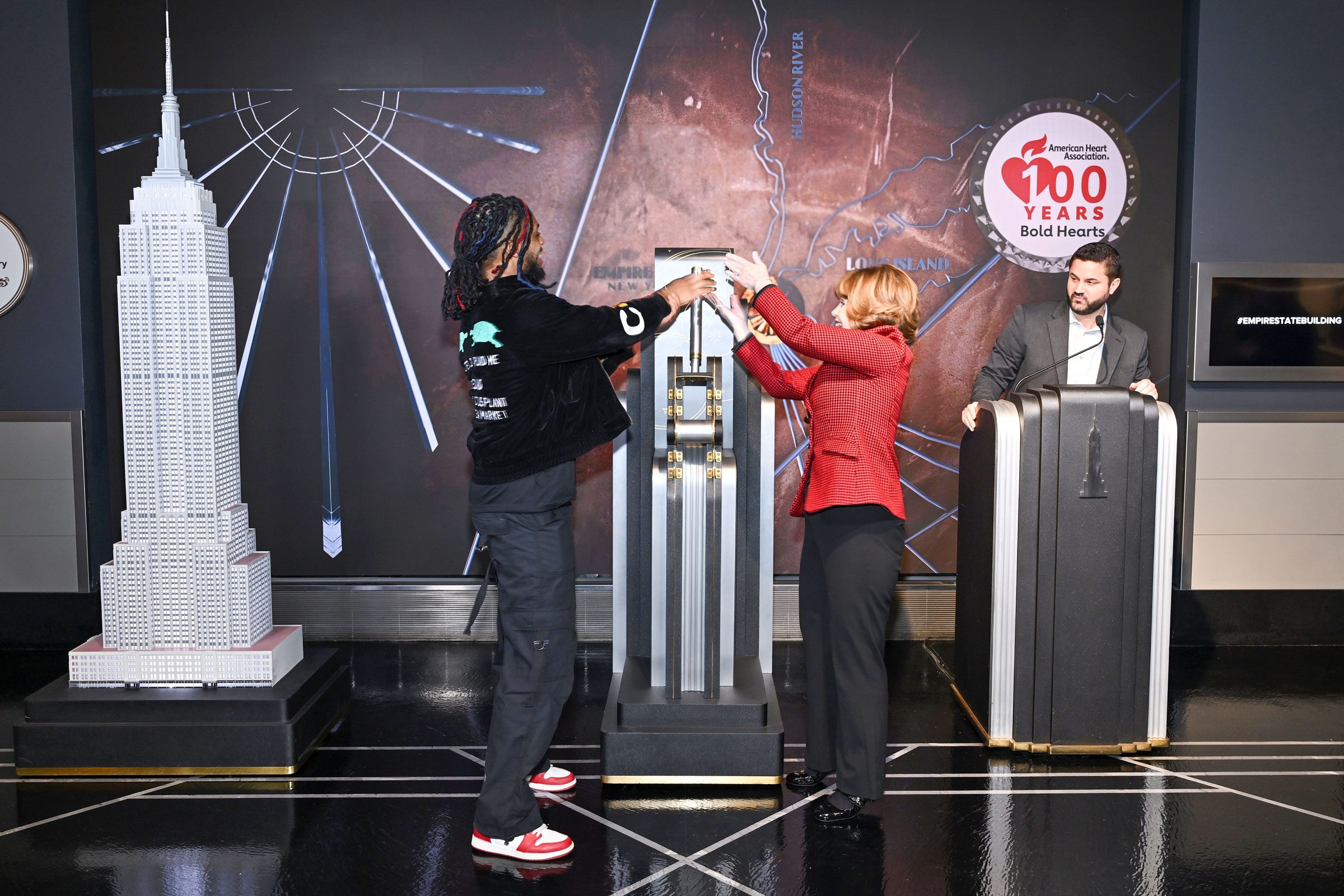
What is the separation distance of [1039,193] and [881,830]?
313cm

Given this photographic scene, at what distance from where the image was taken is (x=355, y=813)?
323cm

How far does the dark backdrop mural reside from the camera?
A: 486 cm

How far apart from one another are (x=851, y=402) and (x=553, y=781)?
4.99 ft

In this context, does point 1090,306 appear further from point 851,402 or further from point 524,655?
point 524,655

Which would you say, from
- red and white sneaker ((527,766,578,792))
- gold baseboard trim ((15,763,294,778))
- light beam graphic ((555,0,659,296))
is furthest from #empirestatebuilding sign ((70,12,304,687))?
light beam graphic ((555,0,659,296))

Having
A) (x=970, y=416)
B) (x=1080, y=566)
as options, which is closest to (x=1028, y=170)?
(x=970, y=416)

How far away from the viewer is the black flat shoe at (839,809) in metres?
3.14

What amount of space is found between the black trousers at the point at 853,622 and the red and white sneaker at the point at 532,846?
84 cm

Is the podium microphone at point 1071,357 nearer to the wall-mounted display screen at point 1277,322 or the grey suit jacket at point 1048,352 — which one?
the grey suit jacket at point 1048,352

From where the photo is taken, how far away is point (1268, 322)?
486cm

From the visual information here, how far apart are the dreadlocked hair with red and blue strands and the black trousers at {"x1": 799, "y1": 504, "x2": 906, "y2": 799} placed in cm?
111

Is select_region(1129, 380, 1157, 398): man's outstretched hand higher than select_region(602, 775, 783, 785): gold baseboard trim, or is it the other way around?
select_region(1129, 380, 1157, 398): man's outstretched hand

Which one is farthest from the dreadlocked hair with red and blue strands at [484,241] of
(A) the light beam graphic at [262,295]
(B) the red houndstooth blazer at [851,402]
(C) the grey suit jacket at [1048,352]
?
(A) the light beam graphic at [262,295]

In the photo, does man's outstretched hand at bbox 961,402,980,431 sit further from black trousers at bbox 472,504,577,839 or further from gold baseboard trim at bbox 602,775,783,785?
black trousers at bbox 472,504,577,839
